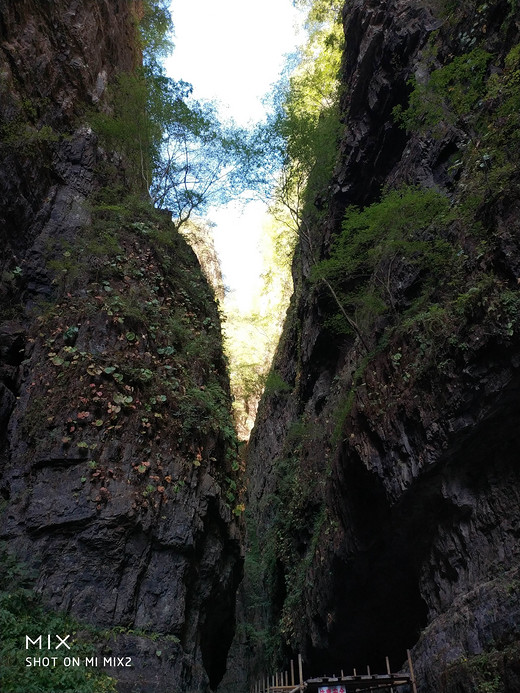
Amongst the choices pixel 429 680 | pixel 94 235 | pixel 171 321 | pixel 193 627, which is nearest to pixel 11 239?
pixel 94 235

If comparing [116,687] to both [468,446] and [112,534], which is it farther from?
[468,446]

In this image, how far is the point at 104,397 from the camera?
9.28m

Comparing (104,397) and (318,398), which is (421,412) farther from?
(318,398)

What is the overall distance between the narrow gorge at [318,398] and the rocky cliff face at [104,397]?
5cm

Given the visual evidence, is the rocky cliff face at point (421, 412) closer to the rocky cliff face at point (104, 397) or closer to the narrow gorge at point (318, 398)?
the narrow gorge at point (318, 398)

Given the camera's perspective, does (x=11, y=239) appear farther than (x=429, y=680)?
Yes

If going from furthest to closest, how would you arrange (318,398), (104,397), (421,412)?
(318,398), (104,397), (421,412)

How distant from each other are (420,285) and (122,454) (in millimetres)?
7248

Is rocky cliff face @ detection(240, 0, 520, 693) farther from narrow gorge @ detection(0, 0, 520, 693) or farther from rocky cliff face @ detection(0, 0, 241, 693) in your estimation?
rocky cliff face @ detection(0, 0, 241, 693)

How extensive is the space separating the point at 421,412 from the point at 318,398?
27.2 feet

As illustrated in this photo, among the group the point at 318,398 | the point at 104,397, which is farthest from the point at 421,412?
the point at 318,398

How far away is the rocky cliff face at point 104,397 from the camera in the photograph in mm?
7746

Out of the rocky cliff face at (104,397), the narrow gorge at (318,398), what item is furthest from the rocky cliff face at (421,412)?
the rocky cliff face at (104,397)

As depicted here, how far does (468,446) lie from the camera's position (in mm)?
8109
